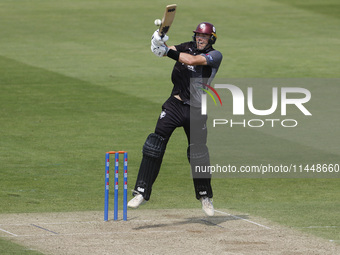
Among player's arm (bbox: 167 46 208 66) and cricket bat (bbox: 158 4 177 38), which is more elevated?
cricket bat (bbox: 158 4 177 38)

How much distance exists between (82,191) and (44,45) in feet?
59.0

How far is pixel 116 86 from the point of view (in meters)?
25.5

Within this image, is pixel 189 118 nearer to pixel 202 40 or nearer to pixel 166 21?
pixel 202 40

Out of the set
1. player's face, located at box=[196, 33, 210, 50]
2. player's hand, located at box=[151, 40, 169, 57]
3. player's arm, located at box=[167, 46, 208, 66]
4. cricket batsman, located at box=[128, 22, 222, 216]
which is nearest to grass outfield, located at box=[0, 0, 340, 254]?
cricket batsman, located at box=[128, 22, 222, 216]

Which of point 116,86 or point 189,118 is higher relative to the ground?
point 189,118

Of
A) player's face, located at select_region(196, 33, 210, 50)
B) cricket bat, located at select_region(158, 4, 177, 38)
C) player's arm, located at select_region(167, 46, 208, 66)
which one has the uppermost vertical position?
cricket bat, located at select_region(158, 4, 177, 38)

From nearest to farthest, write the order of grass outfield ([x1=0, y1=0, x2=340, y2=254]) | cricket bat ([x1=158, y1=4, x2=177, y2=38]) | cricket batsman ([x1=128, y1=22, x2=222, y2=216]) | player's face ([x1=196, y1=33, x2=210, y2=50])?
cricket bat ([x1=158, y1=4, x2=177, y2=38]) < cricket batsman ([x1=128, y1=22, x2=222, y2=216]) < player's face ([x1=196, y1=33, x2=210, y2=50]) < grass outfield ([x1=0, y1=0, x2=340, y2=254])

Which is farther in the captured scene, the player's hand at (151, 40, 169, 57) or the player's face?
the player's face

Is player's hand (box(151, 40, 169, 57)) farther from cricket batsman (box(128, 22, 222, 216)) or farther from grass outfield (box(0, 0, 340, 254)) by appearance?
grass outfield (box(0, 0, 340, 254))

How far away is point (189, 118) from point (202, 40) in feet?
3.69

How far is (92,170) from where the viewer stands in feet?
53.0

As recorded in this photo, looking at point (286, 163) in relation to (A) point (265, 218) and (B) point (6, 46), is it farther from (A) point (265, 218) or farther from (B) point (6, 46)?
(B) point (6, 46)

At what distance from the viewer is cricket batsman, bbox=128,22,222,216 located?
11.9 metres

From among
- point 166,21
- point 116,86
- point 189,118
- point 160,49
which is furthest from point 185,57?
point 116,86
